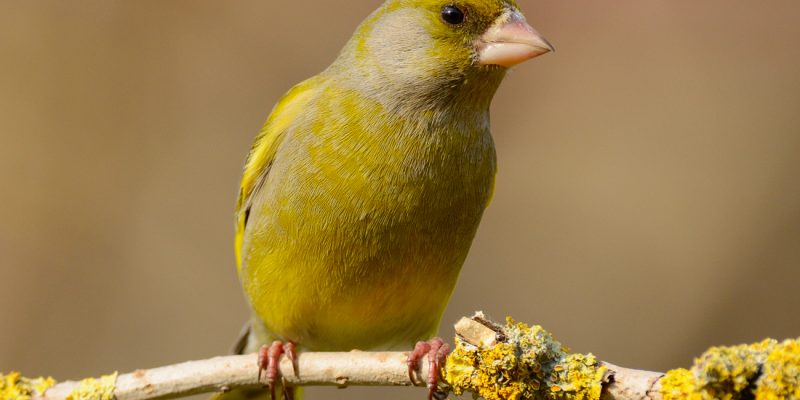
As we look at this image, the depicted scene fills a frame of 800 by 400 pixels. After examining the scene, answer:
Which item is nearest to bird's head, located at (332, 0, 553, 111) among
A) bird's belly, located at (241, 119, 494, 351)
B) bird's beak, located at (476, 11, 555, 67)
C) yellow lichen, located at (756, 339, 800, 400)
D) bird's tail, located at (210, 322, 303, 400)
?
bird's beak, located at (476, 11, 555, 67)

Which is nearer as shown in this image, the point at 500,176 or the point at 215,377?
the point at 215,377

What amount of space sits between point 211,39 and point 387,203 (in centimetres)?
364


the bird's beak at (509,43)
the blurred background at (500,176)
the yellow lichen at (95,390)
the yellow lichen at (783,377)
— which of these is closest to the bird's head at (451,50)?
the bird's beak at (509,43)

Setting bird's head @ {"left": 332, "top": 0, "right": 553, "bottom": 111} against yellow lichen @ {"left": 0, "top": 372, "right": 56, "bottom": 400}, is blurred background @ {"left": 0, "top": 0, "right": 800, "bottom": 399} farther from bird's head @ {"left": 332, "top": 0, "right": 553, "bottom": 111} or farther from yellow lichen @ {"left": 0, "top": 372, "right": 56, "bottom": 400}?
yellow lichen @ {"left": 0, "top": 372, "right": 56, "bottom": 400}

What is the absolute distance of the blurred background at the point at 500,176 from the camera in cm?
629

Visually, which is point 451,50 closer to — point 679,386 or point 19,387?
point 679,386

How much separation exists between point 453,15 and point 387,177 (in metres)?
0.73

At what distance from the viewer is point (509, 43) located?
378 cm

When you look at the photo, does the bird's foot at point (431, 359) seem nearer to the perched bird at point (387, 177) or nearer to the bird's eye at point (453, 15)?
the perched bird at point (387, 177)

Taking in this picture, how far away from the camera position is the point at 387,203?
373 cm

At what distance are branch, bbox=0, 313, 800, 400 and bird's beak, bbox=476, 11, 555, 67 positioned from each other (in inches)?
47.3

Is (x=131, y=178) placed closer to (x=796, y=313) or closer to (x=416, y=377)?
(x=416, y=377)

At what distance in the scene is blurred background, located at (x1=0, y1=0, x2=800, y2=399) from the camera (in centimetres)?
629

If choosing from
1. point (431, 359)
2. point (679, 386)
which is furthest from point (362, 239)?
point (679, 386)
